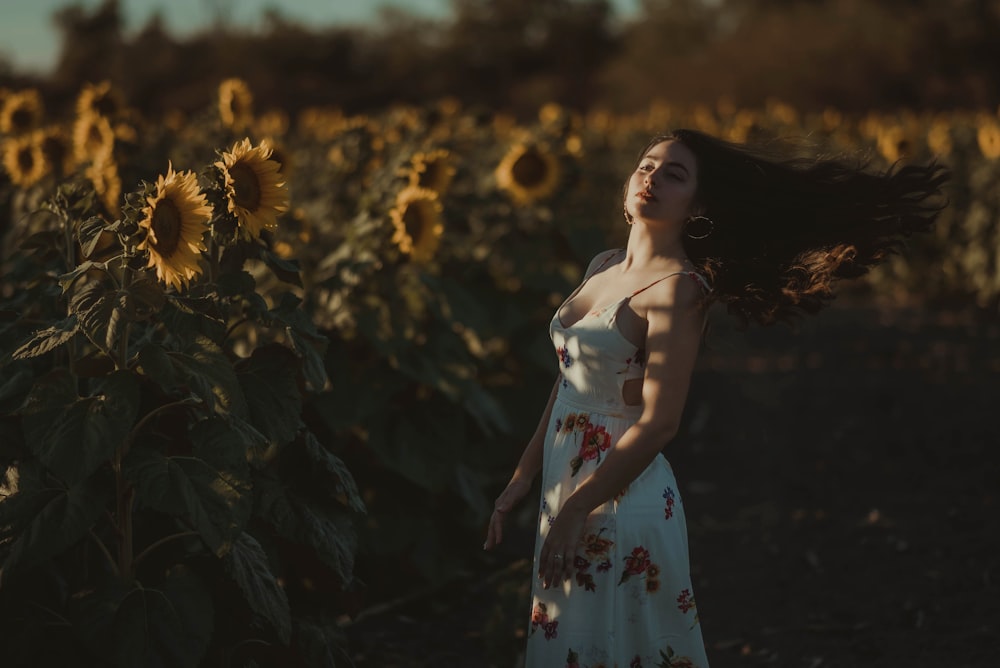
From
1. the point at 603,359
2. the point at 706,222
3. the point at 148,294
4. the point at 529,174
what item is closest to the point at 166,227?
the point at 148,294

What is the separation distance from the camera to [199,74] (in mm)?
31266

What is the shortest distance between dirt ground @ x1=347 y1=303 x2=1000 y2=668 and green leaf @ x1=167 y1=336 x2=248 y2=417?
107cm

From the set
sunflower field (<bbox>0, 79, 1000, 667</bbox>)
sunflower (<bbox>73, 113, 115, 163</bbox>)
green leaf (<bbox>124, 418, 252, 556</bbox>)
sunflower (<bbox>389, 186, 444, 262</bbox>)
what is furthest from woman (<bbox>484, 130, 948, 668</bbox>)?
sunflower (<bbox>73, 113, 115, 163</bbox>)

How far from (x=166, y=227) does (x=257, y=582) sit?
0.79 meters

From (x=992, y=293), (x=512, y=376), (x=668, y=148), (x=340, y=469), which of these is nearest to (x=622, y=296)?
(x=668, y=148)

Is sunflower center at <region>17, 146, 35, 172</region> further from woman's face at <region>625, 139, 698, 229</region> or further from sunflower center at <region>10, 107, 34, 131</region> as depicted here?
woman's face at <region>625, 139, 698, 229</region>

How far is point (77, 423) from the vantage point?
101 inches

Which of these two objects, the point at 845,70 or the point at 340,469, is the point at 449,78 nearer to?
the point at 845,70

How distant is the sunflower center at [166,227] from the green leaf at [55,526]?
524 millimetres

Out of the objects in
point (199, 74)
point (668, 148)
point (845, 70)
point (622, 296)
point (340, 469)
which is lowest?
point (340, 469)

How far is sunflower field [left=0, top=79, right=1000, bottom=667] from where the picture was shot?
263cm

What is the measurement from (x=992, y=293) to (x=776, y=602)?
7.44 meters

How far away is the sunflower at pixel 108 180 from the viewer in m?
4.33

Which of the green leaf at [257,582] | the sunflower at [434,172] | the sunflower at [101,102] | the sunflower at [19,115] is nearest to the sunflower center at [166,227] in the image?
the green leaf at [257,582]
